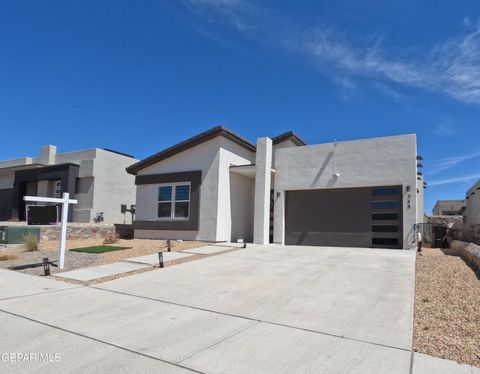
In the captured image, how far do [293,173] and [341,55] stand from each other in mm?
5656

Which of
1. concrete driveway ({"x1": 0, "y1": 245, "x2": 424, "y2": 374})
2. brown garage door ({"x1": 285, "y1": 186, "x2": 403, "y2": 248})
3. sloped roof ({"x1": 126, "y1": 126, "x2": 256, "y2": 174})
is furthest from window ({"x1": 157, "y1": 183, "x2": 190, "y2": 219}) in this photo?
concrete driveway ({"x1": 0, "y1": 245, "x2": 424, "y2": 374})

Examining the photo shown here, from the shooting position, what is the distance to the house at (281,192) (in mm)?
15141

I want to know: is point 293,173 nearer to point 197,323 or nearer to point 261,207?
point 261,207

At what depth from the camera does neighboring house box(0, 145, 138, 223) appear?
25641mm

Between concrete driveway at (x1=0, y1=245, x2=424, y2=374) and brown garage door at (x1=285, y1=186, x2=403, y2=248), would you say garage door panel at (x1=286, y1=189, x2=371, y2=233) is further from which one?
concrete driveway at (x1=0, y1=245, x2=424, y2=374)

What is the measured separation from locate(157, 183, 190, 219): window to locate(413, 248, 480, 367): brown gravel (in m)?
11.3

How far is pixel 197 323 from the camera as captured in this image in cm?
562

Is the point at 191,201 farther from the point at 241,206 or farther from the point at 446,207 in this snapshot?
the point at 446,207

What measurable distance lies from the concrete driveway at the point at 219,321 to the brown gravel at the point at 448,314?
9.3 inches

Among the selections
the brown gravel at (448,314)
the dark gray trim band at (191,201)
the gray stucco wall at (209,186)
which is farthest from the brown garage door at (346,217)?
the brown gravel at (448,314)

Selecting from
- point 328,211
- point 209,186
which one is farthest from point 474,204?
point 209,186

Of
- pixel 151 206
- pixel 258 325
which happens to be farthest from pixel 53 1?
pixel 258 325

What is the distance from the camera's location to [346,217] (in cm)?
1603

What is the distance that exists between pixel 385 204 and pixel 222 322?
38.5 feet
